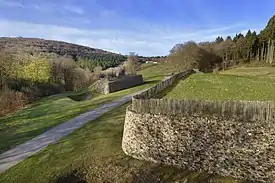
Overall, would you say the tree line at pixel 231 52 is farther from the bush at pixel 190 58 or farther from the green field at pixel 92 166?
the green field at pixel 92 166

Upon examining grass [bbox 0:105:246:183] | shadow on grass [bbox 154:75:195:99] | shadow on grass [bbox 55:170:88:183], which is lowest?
shadow on grass [bbox 55:170:88:183]

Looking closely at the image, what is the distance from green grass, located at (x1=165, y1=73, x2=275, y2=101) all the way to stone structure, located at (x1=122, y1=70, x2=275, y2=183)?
7357mm

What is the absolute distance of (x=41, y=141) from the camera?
17703 millimetres

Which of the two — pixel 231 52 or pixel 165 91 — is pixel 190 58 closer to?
pixel 231 52

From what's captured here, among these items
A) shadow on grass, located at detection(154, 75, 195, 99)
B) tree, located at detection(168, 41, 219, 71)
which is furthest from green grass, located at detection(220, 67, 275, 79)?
shadow on grass, located at detection(154, 75, 195, 99)

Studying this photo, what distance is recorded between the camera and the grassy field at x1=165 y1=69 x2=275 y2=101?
766 inches

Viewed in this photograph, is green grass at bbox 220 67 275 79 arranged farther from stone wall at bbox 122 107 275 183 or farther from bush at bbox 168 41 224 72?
stone wall at bbox 122 107 275 183

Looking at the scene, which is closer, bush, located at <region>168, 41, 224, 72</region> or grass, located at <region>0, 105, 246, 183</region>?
grass, located at <region>0, 105, 246, 183</region>

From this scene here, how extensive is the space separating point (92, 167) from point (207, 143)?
211 inches

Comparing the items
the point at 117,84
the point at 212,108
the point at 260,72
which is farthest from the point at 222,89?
the point at 260,72

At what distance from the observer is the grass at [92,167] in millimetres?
11625

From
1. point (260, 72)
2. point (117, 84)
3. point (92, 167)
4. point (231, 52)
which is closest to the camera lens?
point (92, 167)

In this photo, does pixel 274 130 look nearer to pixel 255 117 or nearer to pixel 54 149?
pixel 255 117

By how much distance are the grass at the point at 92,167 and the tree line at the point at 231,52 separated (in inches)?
1618
